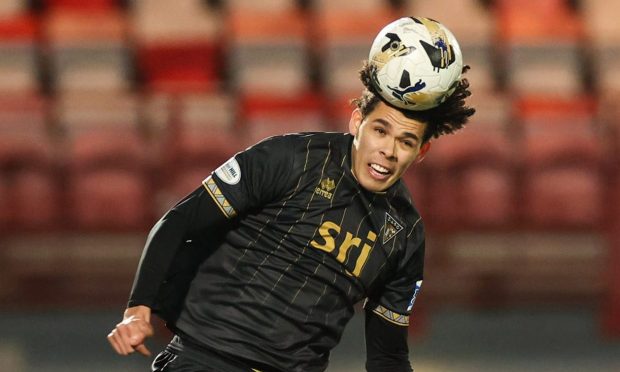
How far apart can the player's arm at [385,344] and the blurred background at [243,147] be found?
2.13 meters

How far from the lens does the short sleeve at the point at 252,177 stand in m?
2.67

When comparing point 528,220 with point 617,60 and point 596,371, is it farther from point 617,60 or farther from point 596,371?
point 617,60

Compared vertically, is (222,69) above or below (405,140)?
below

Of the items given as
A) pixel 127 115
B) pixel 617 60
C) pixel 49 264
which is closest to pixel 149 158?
pixel 127 115

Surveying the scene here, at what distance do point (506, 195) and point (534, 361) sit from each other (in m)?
1.16

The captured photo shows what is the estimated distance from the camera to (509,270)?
6.03 meters

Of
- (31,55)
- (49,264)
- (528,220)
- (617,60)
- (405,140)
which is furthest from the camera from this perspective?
(617,60)

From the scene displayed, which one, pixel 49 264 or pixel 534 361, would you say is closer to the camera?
pixel 534 361

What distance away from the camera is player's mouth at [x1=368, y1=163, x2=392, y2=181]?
2.75m

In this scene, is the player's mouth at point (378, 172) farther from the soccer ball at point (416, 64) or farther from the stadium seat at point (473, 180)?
the stadium seat at point (473, 180)

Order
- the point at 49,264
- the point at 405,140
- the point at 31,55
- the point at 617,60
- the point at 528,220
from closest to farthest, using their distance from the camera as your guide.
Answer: the point at 405,140 → the point at 49,264 → the point at 528,220 → the point at 31,55 → the point at 617,60

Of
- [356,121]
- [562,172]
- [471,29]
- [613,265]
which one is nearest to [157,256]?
[356,121]

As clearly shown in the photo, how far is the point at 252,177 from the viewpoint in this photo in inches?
106

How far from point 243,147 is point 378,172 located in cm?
317
